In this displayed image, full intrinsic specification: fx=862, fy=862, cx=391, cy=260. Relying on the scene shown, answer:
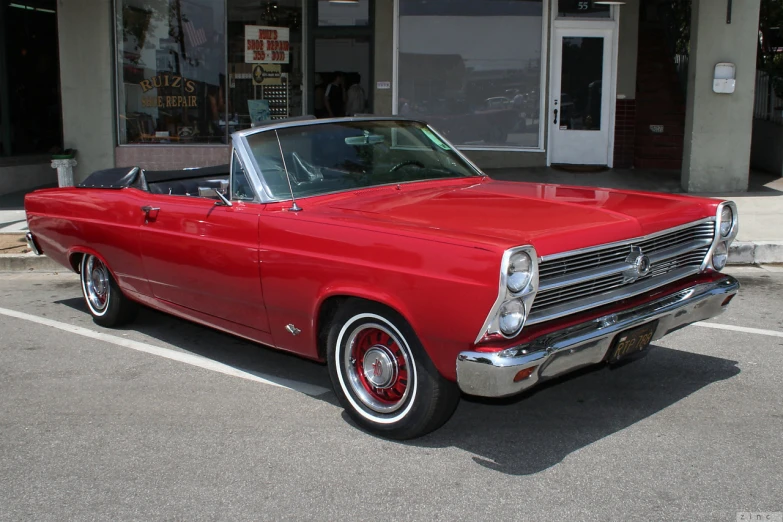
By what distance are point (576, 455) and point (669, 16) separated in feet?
49.7

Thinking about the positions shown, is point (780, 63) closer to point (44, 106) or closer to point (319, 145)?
point (319, 145)

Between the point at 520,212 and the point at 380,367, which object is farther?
the point at 520,212

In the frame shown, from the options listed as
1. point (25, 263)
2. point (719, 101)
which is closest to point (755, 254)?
point (719, 101)

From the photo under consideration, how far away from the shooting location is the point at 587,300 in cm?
420

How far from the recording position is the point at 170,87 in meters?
14.2

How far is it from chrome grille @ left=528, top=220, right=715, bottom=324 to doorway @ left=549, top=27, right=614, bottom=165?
9.90m

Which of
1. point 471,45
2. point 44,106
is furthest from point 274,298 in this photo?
point 44,106

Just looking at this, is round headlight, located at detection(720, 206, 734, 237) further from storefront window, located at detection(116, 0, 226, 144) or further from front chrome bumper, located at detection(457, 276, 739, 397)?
storefront window, located at detection(116, 0, 226, 144)

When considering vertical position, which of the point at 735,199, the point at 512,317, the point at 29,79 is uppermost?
the point at 29,79

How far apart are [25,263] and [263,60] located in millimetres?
6297

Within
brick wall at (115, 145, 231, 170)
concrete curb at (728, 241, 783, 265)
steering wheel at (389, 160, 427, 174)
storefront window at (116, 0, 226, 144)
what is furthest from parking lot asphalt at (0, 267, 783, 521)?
storefront window at (116, 0, 226, 144)

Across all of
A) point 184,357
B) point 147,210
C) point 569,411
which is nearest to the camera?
point 569,411

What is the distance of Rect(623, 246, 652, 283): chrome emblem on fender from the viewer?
14.2 feet

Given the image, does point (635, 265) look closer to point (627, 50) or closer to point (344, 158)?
point (344, 158)
